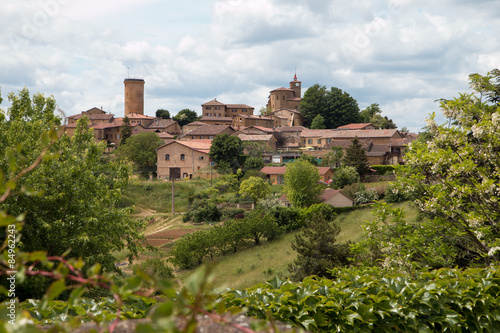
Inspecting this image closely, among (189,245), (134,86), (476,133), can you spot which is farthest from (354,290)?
(134,86)

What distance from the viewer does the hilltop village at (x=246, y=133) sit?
189ft

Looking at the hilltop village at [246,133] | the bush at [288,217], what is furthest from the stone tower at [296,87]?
the bush at [288,217]

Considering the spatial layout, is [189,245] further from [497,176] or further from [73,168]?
[497,176]

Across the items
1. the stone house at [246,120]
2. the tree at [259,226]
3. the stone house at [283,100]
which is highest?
the stone house at [283,100]

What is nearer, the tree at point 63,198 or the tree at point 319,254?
the tree at point 63,198

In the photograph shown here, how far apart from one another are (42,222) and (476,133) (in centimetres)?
1008

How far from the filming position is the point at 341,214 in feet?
122

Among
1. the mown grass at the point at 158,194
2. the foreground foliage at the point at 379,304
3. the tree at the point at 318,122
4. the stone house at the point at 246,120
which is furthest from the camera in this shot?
the stone house at the point at 246,120

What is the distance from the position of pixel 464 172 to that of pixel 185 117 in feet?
299

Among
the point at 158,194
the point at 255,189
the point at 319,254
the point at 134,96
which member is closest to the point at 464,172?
the point at 319,254

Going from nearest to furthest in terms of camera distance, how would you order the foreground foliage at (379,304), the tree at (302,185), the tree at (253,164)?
the foreground foliage at (379,304) → the tree at (302,185) → the tree at (253,164)

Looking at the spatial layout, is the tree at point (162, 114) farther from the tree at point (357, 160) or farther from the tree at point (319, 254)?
the tree at point (319, 254)

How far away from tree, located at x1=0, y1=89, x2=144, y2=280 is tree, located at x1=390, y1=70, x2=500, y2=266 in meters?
8.18

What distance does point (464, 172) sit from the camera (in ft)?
30.0
